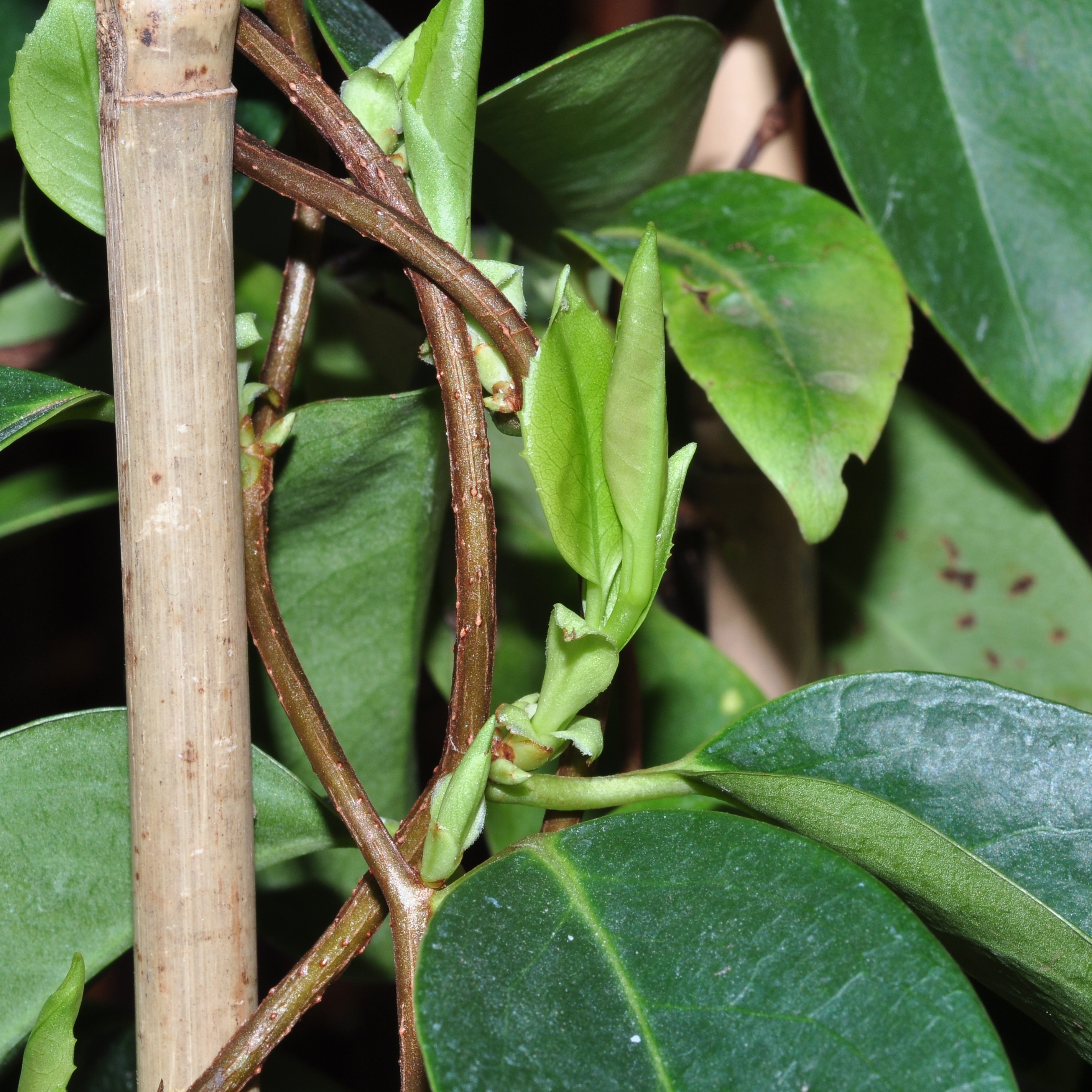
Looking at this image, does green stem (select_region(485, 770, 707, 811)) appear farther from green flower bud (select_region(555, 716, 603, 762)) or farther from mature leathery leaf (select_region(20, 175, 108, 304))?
mature leathery leaf (select_region(20, 175, 108, 304))

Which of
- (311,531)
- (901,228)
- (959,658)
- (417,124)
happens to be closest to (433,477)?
(311,531)

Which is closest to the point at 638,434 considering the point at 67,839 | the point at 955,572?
the point at 67,839

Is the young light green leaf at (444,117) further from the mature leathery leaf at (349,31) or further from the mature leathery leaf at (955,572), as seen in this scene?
the mature leathery leaf at (955,572)

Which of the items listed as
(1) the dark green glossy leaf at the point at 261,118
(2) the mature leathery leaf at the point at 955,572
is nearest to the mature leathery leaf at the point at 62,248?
(1) the dark green glossy leaf at the point at 261,118

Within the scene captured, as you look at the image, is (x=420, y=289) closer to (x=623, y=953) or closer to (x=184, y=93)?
(x=184, y=93)

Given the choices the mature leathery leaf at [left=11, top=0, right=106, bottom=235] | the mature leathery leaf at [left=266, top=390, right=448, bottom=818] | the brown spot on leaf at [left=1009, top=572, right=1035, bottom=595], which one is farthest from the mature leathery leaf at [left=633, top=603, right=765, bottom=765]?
the mature leathery leaf at [left=11, top=0, right=106, bottom=235]
